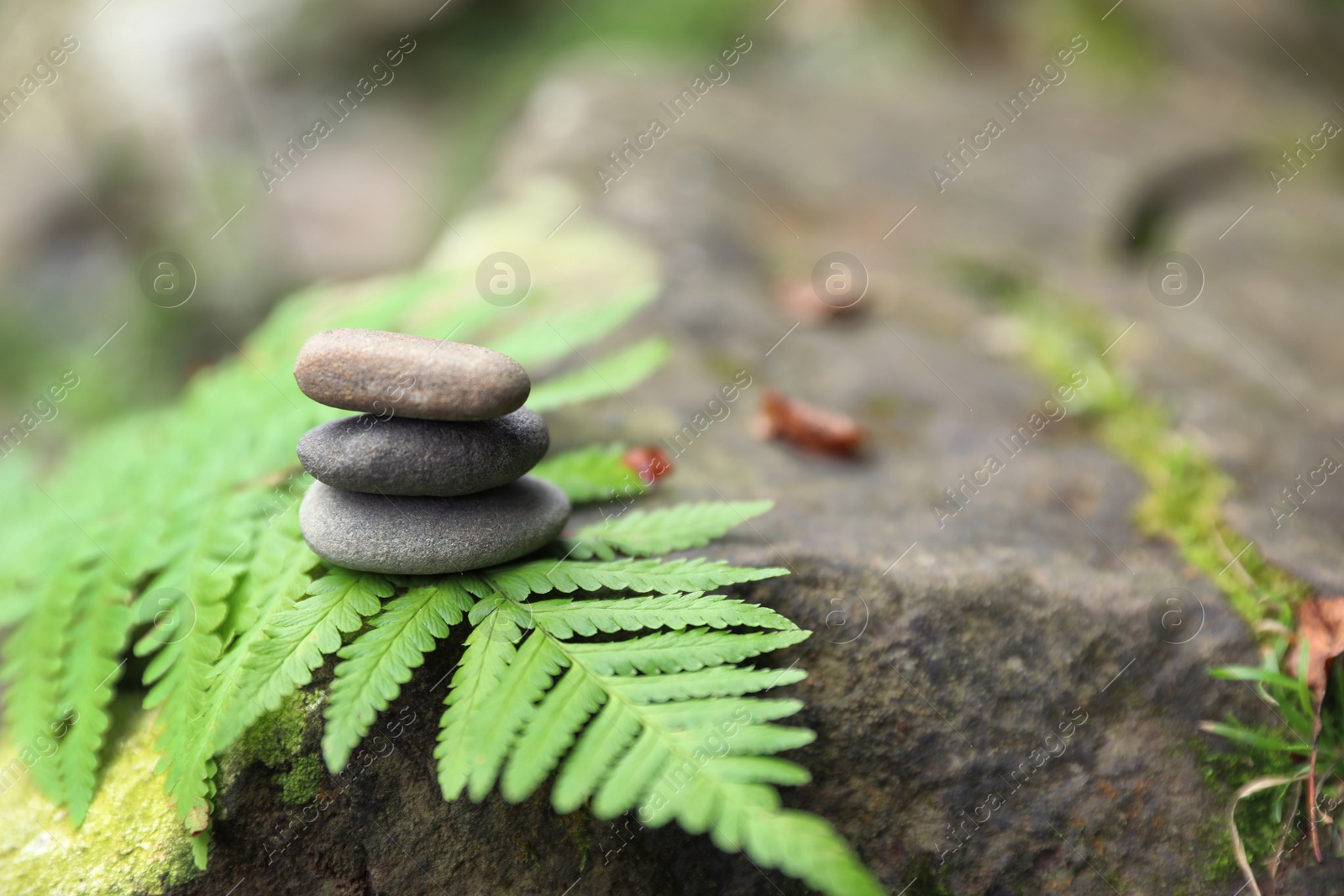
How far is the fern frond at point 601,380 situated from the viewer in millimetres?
2820

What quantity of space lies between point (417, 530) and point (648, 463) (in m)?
1.05

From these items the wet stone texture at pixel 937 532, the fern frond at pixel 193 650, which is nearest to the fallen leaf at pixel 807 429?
the wet stone texture at pixel 937 532

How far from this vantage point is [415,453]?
2068 millimetres

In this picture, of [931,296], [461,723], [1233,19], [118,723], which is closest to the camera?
[461,723]

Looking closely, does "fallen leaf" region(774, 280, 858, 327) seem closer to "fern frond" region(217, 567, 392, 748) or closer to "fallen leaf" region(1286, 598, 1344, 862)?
"fallen leaf" region(1286, 598, 1344, 862)

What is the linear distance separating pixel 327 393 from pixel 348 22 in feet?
42.8

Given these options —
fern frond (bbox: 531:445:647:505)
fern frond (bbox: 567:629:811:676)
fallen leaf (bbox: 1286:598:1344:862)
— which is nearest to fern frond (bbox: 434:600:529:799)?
fern frond (bbox: 567:629:811:676)

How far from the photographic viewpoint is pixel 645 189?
192 inches

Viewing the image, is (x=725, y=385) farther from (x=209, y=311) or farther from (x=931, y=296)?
(x=209, y=311)

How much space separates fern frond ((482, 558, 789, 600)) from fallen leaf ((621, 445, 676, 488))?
28.5 inches

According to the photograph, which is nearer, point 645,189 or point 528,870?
point 528,870

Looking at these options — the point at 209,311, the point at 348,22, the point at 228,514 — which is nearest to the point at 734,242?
the point at 228,514

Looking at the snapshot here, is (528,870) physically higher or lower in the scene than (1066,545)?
higher

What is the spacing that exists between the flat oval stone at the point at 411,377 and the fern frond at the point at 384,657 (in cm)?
43
